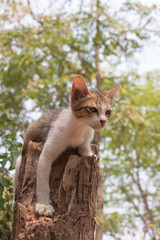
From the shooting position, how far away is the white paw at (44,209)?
6.58 feet

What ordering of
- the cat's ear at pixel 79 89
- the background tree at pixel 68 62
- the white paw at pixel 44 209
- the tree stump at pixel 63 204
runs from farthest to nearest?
the background tree at pixel 68 62 < the cat's ear at pixel 79 89 < the white paw at pixel 44 209 < the tree stump at pixel 63 204

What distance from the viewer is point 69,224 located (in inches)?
75.4

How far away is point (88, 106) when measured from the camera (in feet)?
7.40

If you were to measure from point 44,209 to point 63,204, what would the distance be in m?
0.15

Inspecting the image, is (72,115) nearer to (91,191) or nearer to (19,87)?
(91,191)

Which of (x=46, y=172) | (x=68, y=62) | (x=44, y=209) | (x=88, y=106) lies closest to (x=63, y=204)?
(x=44, y=209)

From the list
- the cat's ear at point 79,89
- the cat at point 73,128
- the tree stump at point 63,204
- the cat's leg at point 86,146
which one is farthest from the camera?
the cat's leg at point 86,146

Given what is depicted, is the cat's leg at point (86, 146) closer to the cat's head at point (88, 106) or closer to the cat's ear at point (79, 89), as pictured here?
the cat's head at point (88, 106)

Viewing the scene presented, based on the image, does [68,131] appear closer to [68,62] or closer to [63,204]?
[63,204]

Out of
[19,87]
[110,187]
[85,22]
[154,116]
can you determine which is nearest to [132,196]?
[110,187]

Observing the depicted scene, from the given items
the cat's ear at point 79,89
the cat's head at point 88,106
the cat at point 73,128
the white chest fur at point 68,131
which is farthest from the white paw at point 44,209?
the cat's ear at point 79,89

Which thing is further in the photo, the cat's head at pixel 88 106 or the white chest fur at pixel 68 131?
the white chest fur at pixel 68 131

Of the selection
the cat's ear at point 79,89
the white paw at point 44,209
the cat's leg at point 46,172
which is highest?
the cat's ear at point 79,89

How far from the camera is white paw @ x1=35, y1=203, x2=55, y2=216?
2.01 metres
